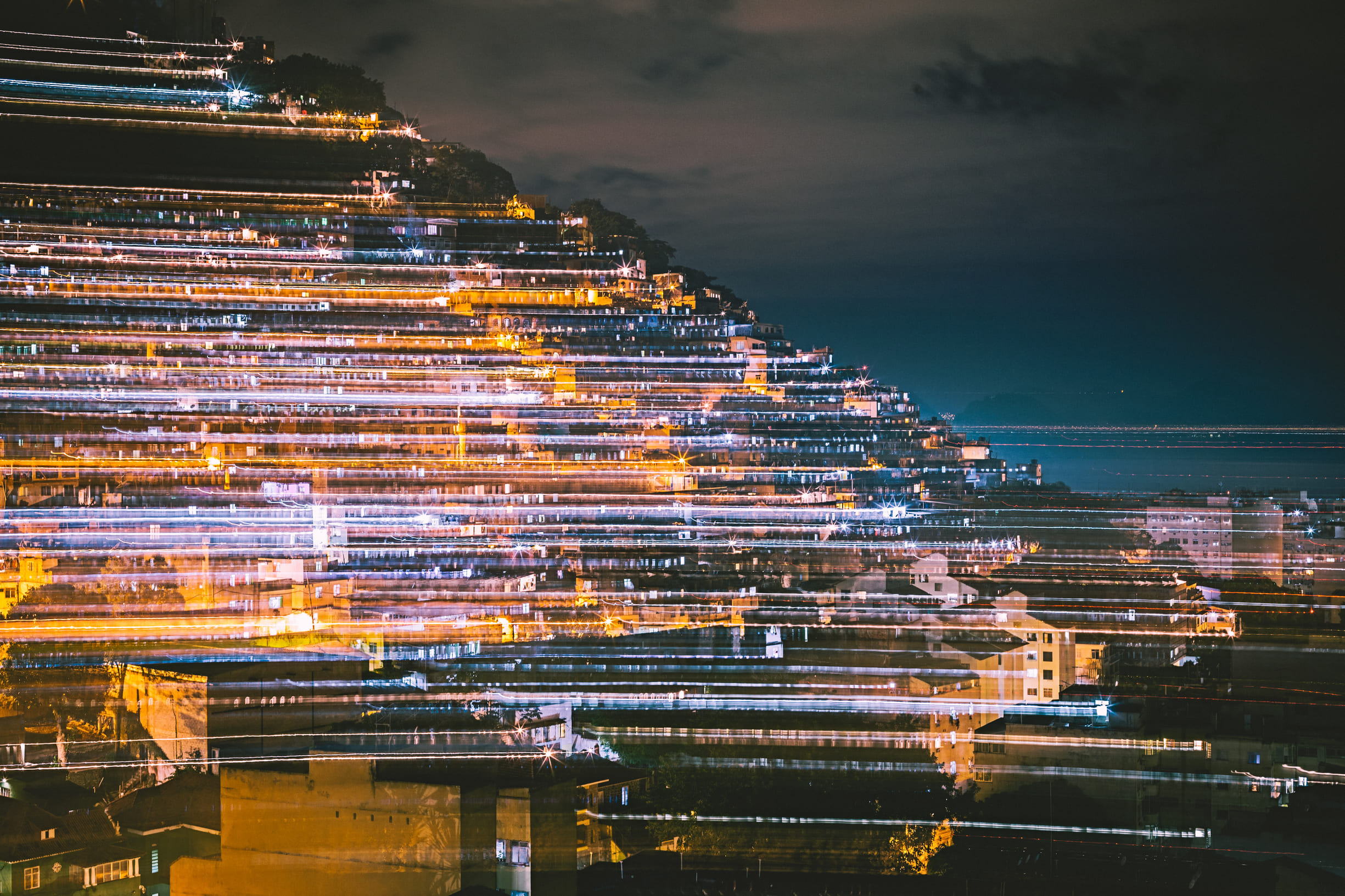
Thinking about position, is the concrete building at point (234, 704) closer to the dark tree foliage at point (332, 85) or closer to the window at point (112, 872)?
the window at point (112, 872)

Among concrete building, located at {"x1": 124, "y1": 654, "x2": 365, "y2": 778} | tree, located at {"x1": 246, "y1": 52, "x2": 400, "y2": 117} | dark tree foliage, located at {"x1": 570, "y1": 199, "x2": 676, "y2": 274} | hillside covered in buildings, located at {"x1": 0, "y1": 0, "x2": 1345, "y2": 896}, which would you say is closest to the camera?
hillside covered in buildings, located at {"x1": 0, "y1": 0, "x2": 1345, "y2": 896}

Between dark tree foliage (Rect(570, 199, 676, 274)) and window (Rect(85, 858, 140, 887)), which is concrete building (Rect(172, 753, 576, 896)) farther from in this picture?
dark tree foliage (Rect(570, 199, 676, 274))

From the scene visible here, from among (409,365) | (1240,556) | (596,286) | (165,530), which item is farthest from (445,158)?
(1240,556)

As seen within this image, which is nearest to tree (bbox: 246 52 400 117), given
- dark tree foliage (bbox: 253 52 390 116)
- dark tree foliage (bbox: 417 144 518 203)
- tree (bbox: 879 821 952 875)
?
dark tree foliage (bbox: 253 52 390 116)

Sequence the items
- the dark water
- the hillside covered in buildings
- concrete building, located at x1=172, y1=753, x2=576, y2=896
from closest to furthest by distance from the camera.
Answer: concrete building, located at x1=172, y1=753, x2=576, y2=896, the hillside covered in buildings, the dark water

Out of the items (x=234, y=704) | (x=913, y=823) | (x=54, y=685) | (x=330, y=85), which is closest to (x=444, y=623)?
(x=234, y=704)

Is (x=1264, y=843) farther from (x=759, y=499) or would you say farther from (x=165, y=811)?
(x=759, y=499)
